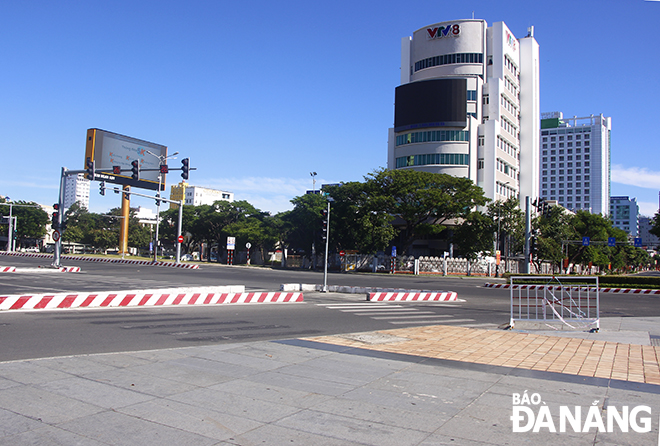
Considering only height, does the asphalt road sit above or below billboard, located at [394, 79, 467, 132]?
below

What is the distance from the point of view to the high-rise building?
235ft

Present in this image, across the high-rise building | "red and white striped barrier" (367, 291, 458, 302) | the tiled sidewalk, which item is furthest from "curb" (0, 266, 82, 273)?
the high-rise building

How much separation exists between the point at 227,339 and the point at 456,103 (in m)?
67.8

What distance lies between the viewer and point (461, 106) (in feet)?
235

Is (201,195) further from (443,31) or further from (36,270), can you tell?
(36,270)

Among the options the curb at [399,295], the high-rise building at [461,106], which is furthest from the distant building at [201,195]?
the curb at [399,295]

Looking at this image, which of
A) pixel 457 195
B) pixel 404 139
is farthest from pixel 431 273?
pixel 404 139

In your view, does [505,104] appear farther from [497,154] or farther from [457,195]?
[457,195]

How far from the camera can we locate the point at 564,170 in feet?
646

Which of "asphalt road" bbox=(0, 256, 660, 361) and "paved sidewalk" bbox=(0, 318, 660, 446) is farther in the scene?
"asphalt road" bbox=(0, 256, 660, 361)

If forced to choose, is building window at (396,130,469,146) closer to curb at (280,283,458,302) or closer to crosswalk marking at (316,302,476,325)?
curb at (280,283,458,302)

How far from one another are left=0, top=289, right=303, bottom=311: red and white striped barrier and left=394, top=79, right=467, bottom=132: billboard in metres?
57.9

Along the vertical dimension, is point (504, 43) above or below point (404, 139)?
above

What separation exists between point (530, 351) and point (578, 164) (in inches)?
8273
